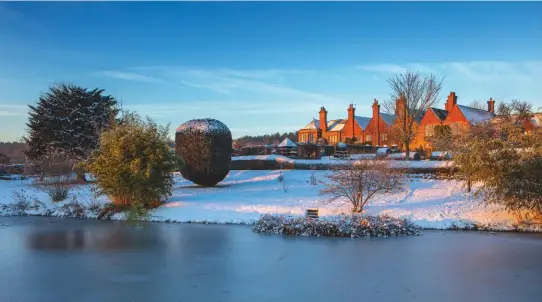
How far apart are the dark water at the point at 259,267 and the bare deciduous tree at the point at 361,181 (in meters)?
3.14

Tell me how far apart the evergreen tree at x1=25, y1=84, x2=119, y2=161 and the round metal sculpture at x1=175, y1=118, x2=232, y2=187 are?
1164 centimetres

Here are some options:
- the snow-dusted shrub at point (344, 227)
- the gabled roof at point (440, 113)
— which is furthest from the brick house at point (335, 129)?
the snow-dusted shrub at point (344, 227)

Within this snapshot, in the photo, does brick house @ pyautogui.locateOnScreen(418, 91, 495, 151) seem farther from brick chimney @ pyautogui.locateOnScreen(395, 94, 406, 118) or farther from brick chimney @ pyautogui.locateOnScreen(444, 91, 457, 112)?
brick chimney @ pyautogui.locateOnScreen(395, 94, 406, 118)

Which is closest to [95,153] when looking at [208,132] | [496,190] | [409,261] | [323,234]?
[208,132]

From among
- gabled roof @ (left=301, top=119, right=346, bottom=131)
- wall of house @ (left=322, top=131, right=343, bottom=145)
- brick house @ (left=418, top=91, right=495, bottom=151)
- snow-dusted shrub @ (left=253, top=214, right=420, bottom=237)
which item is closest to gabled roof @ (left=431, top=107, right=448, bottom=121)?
brick house @ (left=418, top=91, right=495, bottom=151)

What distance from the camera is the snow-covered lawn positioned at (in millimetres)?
16844

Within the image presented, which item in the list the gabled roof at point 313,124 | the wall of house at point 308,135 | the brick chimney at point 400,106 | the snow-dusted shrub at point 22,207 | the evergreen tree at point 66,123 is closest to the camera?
the snow-dusted shrub at point 22,207

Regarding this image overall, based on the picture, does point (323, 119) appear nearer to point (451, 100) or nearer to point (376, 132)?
point (376, 132)

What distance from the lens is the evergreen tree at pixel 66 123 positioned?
110ft

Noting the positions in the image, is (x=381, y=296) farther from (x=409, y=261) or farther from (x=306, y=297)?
(x=409, y=261)

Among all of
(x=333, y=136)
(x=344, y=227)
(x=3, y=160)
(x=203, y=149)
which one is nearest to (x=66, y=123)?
(x=3, y=160)

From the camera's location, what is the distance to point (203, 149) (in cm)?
2320

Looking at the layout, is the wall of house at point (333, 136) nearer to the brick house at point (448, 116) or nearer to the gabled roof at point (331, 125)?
the gabled roof at point (331, 125)

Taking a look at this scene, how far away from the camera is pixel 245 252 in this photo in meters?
12.0
